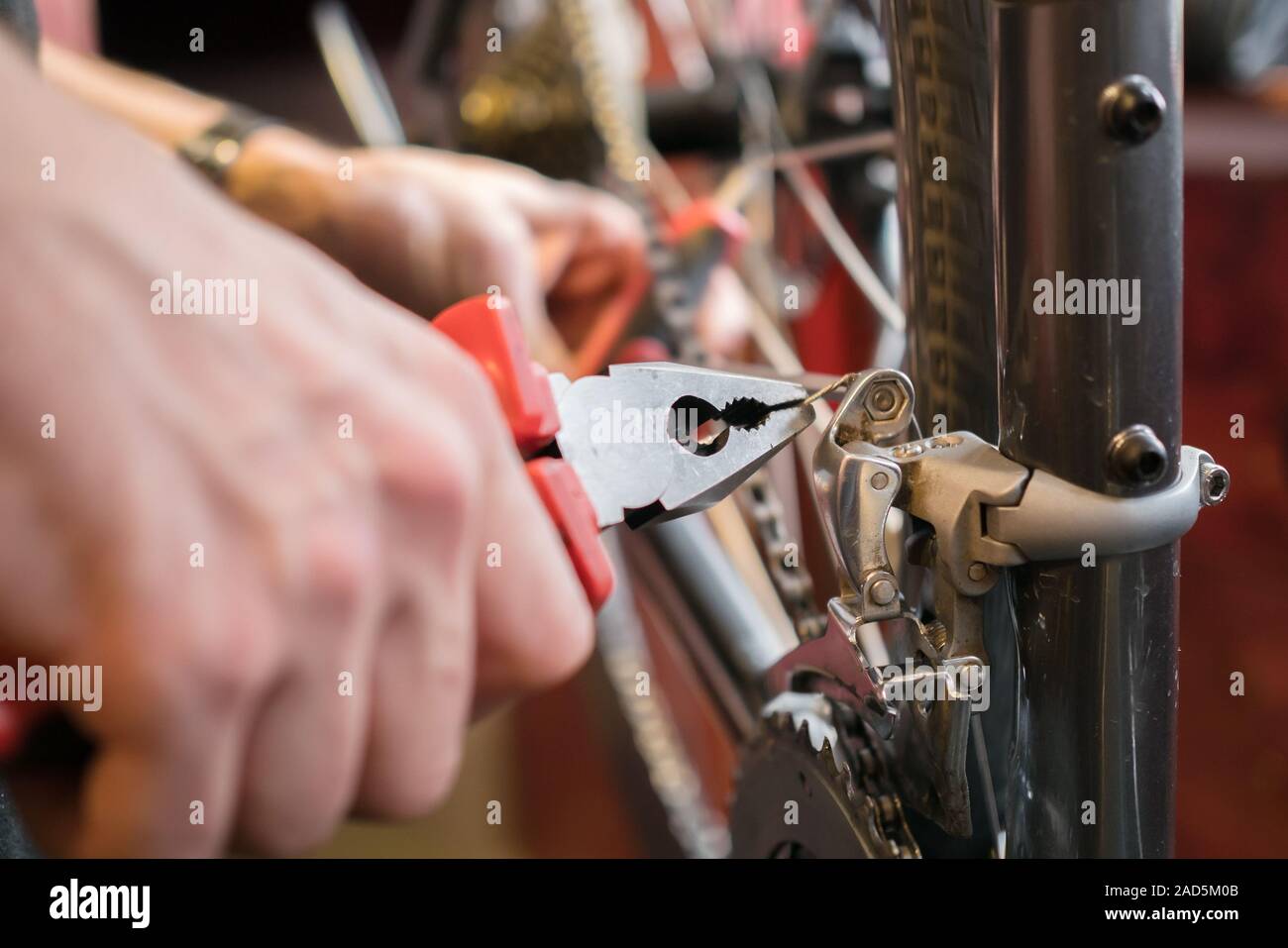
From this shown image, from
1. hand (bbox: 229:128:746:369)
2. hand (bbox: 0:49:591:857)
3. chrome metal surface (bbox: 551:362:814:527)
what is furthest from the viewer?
hand (bbox: 229:128:746:369)

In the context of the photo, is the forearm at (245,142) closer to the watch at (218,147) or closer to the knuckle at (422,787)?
the watch at (218,147)

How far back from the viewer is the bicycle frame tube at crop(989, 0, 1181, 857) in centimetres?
23

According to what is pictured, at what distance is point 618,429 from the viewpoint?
25 cm

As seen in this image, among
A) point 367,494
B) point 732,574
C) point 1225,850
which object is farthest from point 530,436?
point 1225,850

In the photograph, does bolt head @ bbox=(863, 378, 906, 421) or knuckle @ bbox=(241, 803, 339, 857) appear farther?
bolt head @ bbox=(863, 378, 906, 421)

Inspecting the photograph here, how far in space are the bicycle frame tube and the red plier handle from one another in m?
0.10

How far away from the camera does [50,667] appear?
147 millimetres

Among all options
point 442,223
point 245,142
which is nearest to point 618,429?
point 442,223

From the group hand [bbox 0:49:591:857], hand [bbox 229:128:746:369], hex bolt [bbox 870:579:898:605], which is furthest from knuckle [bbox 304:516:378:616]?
hand [bbox 229:128:746:369]

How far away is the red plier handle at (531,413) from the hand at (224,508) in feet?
0.13

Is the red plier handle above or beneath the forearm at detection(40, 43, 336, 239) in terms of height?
beneath

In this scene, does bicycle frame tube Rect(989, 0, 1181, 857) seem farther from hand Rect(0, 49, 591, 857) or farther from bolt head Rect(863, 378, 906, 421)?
hand Rect(0, 49, 591, 857)
